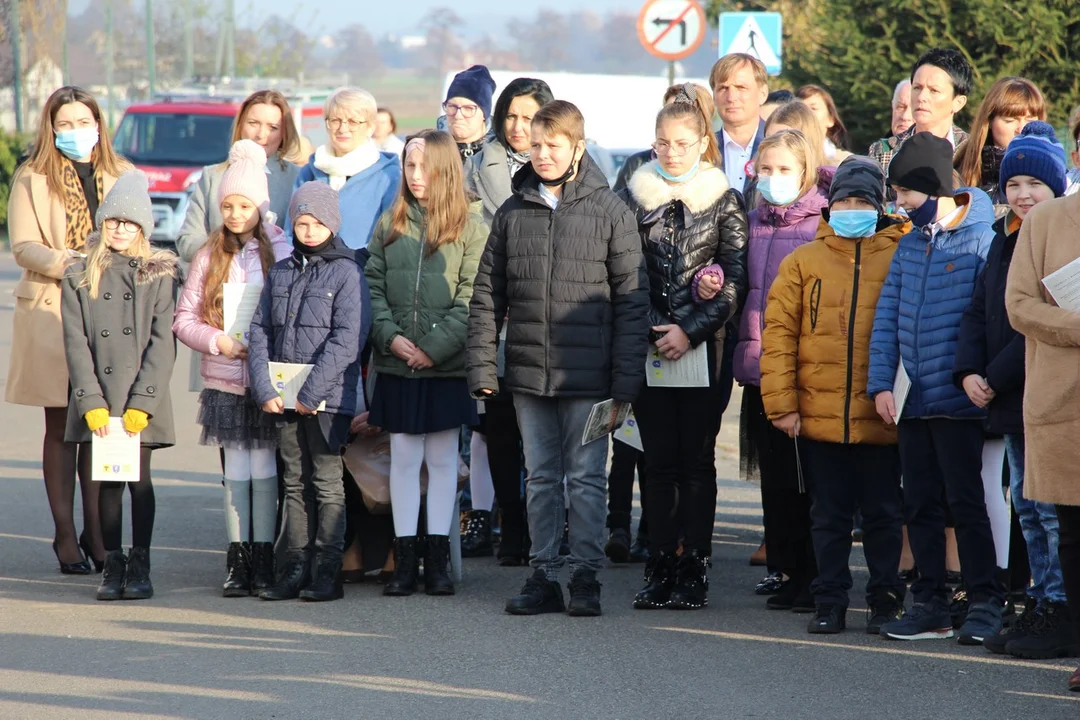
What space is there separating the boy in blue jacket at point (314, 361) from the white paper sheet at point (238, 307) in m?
0.12

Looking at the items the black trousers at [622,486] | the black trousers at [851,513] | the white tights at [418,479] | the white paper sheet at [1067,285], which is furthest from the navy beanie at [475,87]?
the white paper sheet at [1067,285]

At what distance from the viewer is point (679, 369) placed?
6.71 meters

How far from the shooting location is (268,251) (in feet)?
23.3

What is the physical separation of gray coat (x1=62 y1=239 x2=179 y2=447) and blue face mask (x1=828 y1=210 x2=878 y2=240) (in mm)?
3008

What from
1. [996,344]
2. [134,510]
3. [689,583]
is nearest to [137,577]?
[134,510]

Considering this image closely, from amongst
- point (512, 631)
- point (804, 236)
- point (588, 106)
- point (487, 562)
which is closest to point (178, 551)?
point (487, 562)

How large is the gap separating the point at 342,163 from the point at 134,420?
176cm

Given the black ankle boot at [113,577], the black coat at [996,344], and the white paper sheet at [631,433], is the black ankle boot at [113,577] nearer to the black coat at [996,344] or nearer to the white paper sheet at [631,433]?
the white paper sheet at [631,433]

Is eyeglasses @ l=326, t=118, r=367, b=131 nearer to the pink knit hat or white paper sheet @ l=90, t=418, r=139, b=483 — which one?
the pink knit hat

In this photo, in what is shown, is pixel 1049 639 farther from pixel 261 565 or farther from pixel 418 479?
pixel 261 565

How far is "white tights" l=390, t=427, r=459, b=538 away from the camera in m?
7.04

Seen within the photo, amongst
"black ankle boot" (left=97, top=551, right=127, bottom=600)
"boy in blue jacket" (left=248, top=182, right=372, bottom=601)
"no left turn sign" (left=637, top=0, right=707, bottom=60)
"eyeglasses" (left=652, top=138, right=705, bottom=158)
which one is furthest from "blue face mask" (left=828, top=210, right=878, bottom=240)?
"no left turn sign" (left=637, top=0, right=707, bottom=60)

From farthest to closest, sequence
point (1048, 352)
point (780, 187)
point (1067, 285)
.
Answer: point (780, 187)
point (1048, 352)
point (1067, 285)

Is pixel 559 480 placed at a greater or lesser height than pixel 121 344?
lesser
